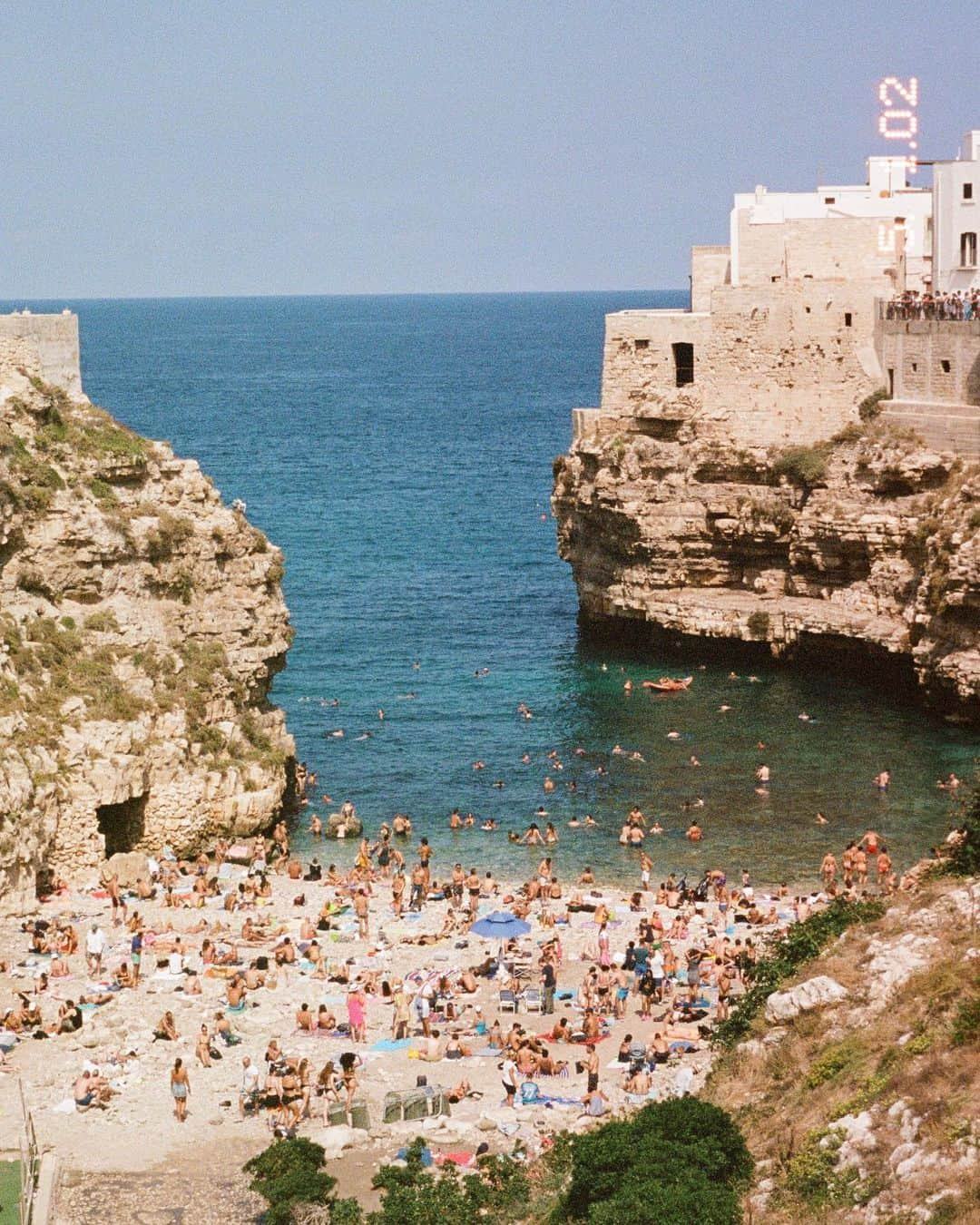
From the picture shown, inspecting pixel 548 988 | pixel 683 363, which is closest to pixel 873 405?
pixel 683 363

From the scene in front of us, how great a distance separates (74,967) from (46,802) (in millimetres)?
5089

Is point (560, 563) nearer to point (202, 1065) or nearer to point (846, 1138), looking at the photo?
point (202, 1065)

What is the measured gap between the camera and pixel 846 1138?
77.9 ft

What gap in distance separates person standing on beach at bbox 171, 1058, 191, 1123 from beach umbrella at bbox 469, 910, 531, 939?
27.3ft

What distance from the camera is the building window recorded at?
69.7m

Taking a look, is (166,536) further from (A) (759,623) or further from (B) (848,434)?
(B) (848,434)

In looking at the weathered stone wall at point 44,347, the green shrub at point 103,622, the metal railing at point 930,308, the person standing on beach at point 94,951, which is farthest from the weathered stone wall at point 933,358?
the person standing on beach at point 94,951

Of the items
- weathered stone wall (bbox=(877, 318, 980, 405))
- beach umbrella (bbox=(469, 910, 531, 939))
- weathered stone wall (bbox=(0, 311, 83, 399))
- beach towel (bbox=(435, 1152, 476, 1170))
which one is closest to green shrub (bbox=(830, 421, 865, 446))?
weathered stone wall (bbox=(877, 318, 980, 405))

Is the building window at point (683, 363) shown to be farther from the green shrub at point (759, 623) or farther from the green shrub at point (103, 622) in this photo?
the green shrub at point (103, 622)

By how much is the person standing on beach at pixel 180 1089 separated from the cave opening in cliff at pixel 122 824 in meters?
14.0

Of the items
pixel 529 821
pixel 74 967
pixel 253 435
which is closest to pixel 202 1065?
pixel 74 967

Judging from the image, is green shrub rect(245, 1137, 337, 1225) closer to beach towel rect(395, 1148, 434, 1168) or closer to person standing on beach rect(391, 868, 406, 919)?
beach towel rect(395, 1148, 434, 1168)

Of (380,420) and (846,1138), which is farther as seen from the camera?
(380,420)

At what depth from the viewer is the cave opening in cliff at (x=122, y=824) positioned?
47.3 metres
